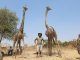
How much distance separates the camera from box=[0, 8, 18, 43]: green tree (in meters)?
31.2

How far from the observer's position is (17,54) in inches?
907

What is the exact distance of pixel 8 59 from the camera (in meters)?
21.2

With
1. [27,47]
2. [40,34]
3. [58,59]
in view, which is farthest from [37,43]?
[27,47]

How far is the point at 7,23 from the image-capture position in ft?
103

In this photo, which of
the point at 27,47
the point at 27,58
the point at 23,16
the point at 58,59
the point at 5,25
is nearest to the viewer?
the point at 58,59

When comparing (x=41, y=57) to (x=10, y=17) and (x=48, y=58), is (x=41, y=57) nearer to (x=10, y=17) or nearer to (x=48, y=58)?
(x=48, y=58)

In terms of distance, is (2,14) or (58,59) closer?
(58,59)

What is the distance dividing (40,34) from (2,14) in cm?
1230

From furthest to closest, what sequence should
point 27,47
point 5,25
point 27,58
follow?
point 27,47, point 5,25, point 27,58

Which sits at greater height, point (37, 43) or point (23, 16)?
point (23, 16)

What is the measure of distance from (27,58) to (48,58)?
1.78m

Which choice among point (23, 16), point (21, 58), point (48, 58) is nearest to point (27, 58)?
point (21, 58)

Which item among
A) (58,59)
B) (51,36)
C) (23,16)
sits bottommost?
(58,59)

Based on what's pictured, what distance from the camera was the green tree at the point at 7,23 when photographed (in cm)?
3119
